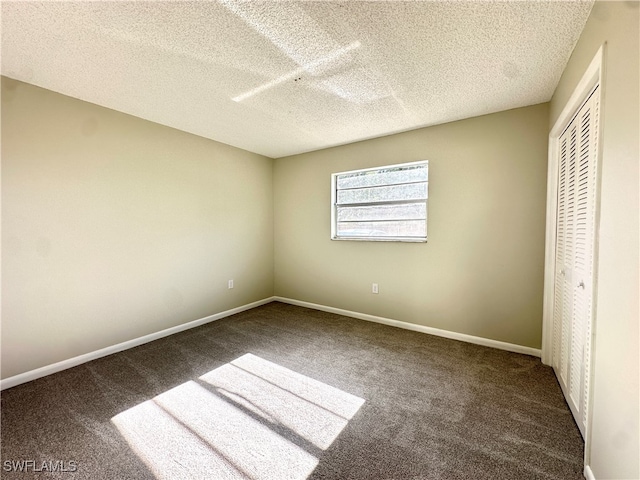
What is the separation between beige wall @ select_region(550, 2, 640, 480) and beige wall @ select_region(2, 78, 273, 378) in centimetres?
360

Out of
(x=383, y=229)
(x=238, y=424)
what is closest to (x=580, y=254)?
(x=383, y=229)

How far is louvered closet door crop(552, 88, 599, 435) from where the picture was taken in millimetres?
1484

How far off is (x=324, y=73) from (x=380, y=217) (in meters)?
2.01

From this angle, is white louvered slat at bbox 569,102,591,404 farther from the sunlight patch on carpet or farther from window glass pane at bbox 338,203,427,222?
window glass pane at bbox 338,203,427,222

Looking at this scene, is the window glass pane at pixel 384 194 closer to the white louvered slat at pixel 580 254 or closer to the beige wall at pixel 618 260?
the white louvered slat at pixel 580 254

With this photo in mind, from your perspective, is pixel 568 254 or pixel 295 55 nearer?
pixel 295 55

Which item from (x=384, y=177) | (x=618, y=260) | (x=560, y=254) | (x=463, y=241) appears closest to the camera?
(x=618, y=260)

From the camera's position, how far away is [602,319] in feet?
3.94

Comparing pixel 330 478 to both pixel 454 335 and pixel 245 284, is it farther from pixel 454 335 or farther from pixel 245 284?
pixel 245 284

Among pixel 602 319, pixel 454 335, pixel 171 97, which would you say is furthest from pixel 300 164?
pixel 602 319

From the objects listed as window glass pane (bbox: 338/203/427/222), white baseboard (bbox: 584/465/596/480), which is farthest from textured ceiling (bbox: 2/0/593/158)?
white baseboard (bbox: 584/465/596/480)

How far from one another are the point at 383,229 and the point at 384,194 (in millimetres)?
472

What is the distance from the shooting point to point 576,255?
1.74 meters

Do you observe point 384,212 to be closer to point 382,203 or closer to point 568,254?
point 382,203
